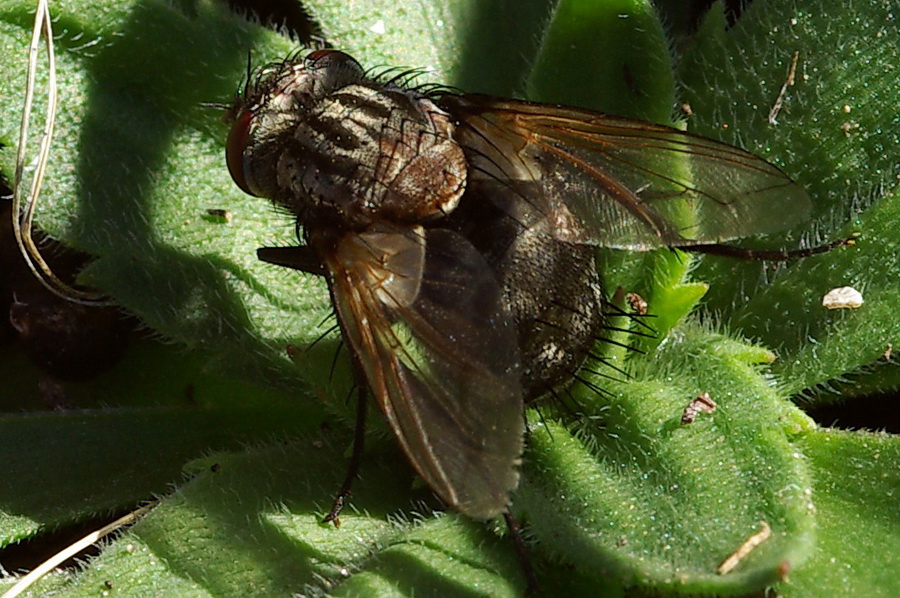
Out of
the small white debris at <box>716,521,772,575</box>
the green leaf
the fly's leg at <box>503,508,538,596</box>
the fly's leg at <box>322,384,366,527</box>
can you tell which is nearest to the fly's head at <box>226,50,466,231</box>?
the fly's leg at <box>322,384,366,527</box>

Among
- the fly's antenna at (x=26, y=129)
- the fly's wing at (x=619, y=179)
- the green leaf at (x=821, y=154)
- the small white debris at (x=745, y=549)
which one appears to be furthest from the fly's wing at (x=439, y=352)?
the fly's antenna at (x=26, y=129)

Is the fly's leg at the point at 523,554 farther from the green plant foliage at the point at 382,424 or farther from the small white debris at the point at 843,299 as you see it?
the small white debris at the point at 843,299

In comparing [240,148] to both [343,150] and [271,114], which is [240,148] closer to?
[271,114]

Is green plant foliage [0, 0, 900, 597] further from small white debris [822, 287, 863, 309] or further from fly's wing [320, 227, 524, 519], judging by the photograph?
fly's wing [320, 227, 524, 519]

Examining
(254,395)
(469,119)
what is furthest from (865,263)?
(254,395)

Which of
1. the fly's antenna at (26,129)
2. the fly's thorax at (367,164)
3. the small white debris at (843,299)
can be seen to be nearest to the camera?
the fly's thorax at (367,164)

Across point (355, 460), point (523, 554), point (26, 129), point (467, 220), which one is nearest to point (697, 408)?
point (523, 554)

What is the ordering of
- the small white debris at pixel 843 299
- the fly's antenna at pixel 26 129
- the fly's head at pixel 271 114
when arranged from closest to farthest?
1. the fly's head at pixel 271 114
2. the small white debris at pixel 843 299
3. the fly's antenna at pixel 26 129

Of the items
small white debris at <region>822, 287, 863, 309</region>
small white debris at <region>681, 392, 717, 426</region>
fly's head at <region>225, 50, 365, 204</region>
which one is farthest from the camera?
small white debris at <region>822, 287, 863, 309</region>
